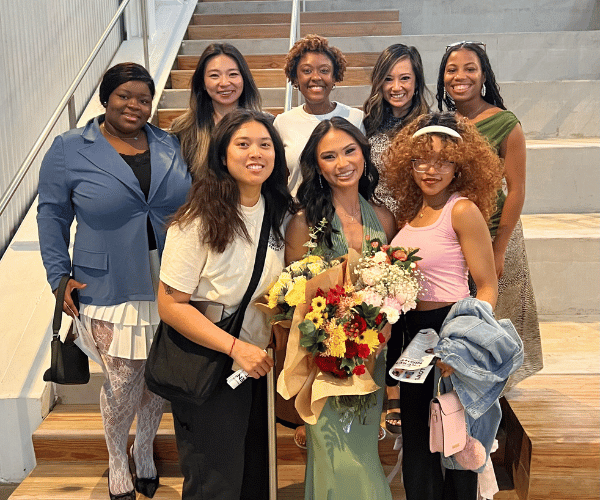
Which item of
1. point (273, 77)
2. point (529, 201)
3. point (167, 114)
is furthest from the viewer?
point (273, 77)

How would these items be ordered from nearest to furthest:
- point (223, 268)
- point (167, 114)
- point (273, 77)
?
point (223, 268)
point (167, 114)
point (273, 77)

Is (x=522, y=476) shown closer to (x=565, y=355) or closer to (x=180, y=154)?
(x=565, y=355)

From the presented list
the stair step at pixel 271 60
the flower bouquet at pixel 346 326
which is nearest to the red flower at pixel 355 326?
the flower bouquet at pixel 346 326

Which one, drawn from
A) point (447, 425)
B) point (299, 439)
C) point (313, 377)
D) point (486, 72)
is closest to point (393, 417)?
point (299, 439)

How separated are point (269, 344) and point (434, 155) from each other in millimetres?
818

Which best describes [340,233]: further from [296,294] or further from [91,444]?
[91,444]

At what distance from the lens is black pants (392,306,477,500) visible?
2.16 metres

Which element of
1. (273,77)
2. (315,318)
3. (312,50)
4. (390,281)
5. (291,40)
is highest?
(291,40)

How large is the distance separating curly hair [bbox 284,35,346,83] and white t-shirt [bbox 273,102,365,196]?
16cm

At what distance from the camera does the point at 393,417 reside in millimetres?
2799

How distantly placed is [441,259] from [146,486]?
58.9 inches

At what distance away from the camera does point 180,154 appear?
8.11 feet

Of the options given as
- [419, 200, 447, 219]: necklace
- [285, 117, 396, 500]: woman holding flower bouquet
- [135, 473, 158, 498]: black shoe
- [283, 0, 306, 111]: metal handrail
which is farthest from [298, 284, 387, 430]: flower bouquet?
[283, 0, 306, 111]: metal handrail

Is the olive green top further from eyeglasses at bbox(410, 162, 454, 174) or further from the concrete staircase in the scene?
the concrete staircase
